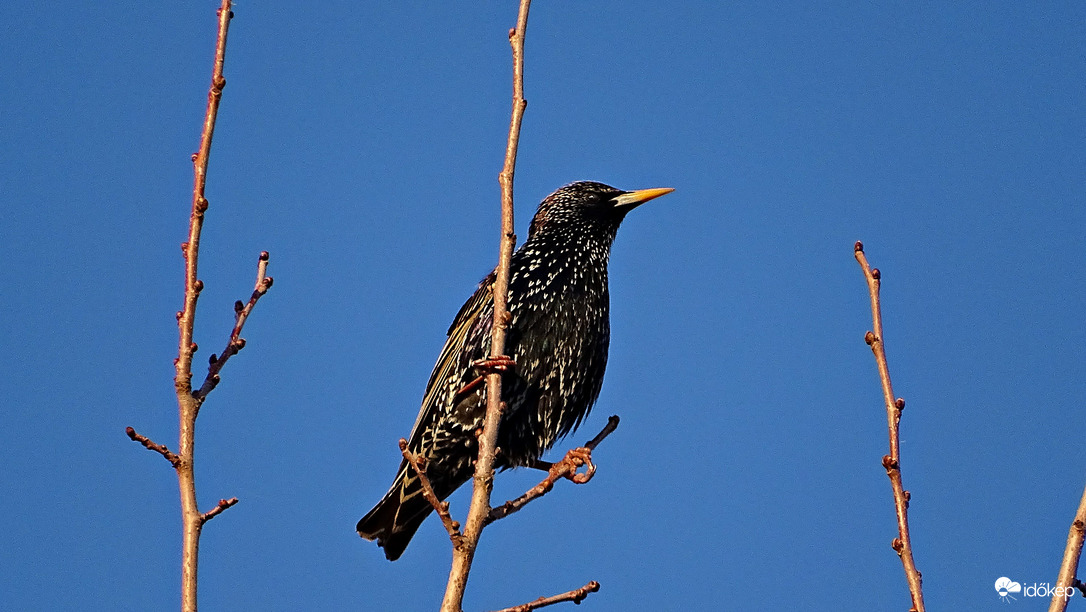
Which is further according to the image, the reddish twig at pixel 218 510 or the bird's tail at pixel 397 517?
the bird's tail at pixel 397 517

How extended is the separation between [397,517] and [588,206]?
6.34 ft

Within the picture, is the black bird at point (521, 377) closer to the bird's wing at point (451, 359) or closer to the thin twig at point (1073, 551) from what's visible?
the bird's wing at point (451, 359)

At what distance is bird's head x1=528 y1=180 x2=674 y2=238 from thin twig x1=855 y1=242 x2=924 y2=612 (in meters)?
3.43

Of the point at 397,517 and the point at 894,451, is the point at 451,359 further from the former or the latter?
the point at 894,451

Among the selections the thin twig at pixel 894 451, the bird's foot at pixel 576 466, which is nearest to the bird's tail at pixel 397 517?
the bird's foot at pixel 576 466

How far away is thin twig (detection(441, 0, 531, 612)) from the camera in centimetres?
303

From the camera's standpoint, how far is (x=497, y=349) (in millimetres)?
3410

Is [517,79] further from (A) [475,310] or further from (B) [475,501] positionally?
(A) [475,310]

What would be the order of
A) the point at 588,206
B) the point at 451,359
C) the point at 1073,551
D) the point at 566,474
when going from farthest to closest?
the point at 588,206, the point at 451,359, the point at 566,474, the point at 1073,551

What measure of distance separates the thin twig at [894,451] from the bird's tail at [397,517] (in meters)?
3.08

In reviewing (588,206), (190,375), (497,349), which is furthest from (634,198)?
(190,375)

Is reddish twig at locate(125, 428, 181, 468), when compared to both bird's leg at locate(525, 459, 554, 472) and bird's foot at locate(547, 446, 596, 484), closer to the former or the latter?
bird's foot at locate(547, 446, 596, 484)

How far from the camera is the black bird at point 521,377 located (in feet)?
17.1

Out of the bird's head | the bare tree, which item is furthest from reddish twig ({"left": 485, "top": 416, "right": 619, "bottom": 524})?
the bird's head
